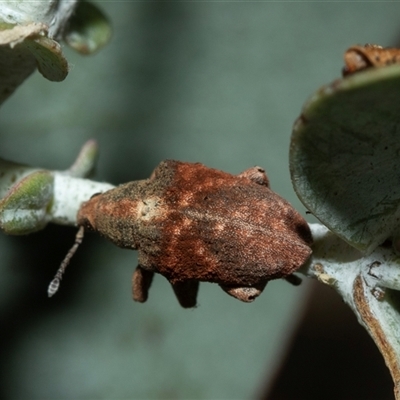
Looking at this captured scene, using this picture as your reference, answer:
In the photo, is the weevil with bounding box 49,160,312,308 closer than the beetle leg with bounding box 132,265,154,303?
Yes

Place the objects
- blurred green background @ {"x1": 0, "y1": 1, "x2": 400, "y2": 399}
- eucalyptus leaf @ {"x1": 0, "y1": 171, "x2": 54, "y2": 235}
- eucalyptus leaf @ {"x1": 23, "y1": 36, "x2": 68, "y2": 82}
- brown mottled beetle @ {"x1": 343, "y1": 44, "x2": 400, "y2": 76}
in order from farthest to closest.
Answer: blurred green background @ {"x1": 0, "y1": 1, "x2": 400, "y2": 399}, eucalyptus leaf @ {"x1": 0, "y1": 171, "x2": 54, "y2": 235}, eucalyptus leaf @ {"x1": 23, "y1": 36, "x2": 68, "y2": 82}, brown mottled beetle @ {"x1": 343, "y1": 44, "x2": 400, "y2": 76}

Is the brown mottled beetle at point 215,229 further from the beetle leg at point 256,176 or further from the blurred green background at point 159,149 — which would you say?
the blurred green background at point 159,149

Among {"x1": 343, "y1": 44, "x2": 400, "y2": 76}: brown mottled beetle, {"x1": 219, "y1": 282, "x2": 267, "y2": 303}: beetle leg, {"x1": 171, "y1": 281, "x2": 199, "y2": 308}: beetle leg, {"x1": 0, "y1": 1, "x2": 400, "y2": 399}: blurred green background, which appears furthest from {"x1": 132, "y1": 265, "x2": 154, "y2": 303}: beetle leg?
{"x1": 0, "y1": 1, "x2": 400, "y2": 399}: blurred green background

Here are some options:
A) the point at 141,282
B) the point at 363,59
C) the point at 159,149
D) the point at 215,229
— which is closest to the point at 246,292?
the point at 215,229

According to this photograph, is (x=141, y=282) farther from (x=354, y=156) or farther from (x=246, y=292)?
(x=354, y=156)

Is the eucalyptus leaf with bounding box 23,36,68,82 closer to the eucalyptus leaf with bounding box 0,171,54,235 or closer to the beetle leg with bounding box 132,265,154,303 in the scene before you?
the eucalyptus leaf with bounding box 0,171,54,235

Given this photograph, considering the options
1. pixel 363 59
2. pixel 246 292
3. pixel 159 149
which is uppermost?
pixel 363 59

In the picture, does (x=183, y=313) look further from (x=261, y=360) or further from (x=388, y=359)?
(x=388, y=359)
